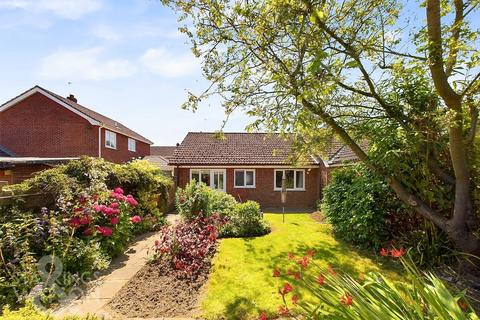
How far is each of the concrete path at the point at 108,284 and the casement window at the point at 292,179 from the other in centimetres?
1210

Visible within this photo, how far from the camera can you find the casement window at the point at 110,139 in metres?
21.7

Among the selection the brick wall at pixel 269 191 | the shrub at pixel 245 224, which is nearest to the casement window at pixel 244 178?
the brick wall at pixel 269 191

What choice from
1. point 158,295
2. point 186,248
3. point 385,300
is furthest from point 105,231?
point 385,300

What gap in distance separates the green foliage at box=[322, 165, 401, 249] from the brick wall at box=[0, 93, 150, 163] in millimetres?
17874

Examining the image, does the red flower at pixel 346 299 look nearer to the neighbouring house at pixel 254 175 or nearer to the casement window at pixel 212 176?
the neighbouring house at pixel 254 175

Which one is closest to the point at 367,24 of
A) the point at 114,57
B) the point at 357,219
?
the point at 357,219

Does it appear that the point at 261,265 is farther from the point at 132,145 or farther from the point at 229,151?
the point at 132,145

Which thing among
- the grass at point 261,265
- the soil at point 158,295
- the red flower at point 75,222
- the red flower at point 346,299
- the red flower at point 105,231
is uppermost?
the red flower at point 346,299

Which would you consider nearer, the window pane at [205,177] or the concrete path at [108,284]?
the concrete path at [108,284]

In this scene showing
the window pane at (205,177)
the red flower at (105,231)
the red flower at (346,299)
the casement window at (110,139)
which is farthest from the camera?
the casement window at (110,139)

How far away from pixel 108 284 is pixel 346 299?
16.7ft

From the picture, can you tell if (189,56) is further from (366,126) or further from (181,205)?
(181,205)

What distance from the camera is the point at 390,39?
6.32 m

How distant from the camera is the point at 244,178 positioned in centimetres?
1927
